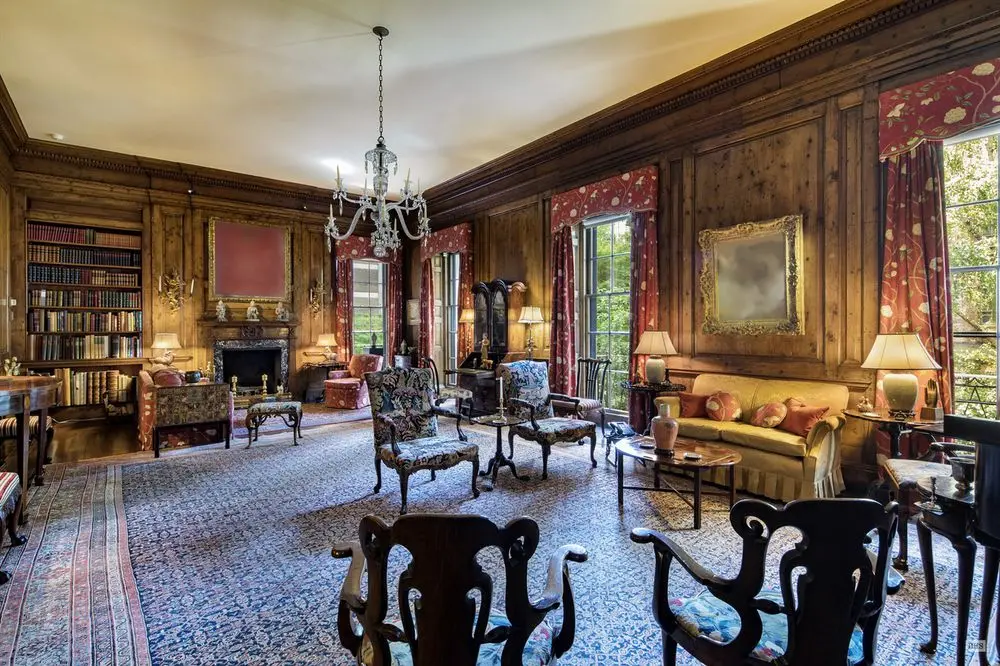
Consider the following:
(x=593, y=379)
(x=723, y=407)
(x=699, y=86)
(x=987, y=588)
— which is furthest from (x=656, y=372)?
(x=987, y=588)

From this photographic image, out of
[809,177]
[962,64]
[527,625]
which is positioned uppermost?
[962,64]

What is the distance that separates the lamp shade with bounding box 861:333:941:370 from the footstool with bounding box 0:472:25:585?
511 centimetres

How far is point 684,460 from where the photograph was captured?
324cm

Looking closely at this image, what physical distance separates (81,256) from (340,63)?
17.3ft

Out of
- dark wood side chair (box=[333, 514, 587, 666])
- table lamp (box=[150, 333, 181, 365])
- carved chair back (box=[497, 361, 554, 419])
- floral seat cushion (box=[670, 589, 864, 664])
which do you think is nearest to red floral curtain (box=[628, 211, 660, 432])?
carved chair back (box=[497, 361, 554, 419])

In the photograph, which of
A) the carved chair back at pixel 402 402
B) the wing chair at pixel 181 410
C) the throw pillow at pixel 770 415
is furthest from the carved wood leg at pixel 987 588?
the wing chair at pixel 181 410

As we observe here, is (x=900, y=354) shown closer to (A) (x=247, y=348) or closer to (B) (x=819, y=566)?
(B) (x=819, y=566)

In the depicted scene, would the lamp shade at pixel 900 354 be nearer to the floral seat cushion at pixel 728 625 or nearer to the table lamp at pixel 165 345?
the floral seat cushion at pixel 728 625

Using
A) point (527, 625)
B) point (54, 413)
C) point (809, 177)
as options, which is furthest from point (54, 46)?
point (809, 177)

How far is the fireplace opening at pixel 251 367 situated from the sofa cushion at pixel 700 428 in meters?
6.60

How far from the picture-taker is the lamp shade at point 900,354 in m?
3.24

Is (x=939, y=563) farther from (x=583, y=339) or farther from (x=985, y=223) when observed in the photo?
(x=583, y=339)

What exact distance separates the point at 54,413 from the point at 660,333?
25.6 feet

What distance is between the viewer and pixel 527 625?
4.01 ft
